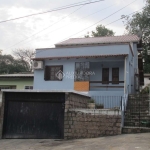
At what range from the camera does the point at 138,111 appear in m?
13.6

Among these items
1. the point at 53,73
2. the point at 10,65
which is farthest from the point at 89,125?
the point at 10,65

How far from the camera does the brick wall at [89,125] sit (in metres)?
11.3

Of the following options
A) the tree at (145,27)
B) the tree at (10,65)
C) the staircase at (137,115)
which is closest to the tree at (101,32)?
the tree at (145,27)

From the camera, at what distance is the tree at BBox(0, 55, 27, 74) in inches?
1574

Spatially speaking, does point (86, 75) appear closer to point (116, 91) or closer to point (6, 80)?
point (116, 91)

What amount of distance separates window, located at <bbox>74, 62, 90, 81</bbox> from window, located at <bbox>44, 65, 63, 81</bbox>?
124 cm

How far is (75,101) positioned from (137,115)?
348cm

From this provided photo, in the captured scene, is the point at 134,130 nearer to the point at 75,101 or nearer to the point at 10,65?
the point at 75,101

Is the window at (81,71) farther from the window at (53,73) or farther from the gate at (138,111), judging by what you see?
the gate at (138,111)

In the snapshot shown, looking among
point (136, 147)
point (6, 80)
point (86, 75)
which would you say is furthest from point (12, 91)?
point (6, 80)

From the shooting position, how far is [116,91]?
16344 millimetres

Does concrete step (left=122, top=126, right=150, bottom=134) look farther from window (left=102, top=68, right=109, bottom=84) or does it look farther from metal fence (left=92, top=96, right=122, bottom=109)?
window (left=102, top=68, right=109, bottom=84)

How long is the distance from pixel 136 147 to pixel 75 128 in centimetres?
404

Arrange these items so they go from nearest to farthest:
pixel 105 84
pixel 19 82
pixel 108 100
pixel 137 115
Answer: pixel 137 115 < pixel 108 100 < pixel 105 84 < pixel 19 82
